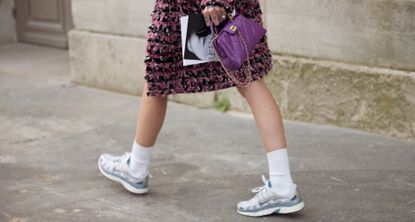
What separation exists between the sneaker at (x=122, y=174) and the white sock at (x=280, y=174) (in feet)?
2.38

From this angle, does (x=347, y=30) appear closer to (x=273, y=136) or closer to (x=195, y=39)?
(x=273, y=136)

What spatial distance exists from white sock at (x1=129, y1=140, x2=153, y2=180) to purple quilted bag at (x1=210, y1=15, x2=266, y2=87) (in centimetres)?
68

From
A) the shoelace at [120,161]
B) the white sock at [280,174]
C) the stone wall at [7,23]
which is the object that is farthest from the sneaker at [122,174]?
the stone wall at [7,23]

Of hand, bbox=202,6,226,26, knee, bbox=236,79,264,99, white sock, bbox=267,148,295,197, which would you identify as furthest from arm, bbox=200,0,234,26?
white sock, bbox=267,148,295,197

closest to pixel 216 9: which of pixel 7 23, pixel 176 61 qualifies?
pixel 176 61

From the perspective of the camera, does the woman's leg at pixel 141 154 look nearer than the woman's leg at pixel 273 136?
No

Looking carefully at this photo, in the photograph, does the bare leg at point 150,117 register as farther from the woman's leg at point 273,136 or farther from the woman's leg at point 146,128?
the woman's leg at point 273,136

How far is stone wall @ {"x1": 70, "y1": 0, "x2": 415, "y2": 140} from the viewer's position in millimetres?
4605

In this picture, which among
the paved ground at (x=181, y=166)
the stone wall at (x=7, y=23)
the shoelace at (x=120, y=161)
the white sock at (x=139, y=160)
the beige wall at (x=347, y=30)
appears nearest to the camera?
the paved ground at (x=181, y=166)

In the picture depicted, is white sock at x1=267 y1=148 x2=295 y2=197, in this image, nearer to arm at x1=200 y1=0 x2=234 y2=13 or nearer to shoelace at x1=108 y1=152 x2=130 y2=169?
arm at x1=200 y1=0 x2=234 y2=13

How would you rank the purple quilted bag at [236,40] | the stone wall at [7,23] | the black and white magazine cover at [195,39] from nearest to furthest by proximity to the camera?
the purple quilted bag at [236,40], the black and white magazine cover at [195,39], the stone wall at [7,23]

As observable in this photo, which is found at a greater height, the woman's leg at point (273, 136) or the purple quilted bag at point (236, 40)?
the purple quilted bag at point (236, 40)

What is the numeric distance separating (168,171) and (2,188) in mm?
907

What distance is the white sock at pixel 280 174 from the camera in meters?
3.45
